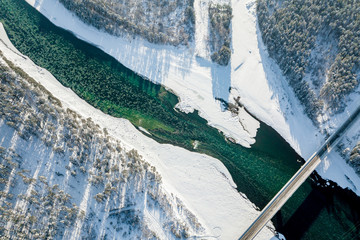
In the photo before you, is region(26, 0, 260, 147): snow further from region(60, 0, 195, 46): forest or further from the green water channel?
the green water channel

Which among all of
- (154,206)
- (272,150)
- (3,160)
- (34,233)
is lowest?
(34,233)

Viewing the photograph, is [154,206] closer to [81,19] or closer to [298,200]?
[298,200]

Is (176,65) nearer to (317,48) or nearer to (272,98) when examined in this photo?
(272,98)

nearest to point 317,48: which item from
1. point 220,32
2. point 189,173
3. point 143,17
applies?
point 220,32

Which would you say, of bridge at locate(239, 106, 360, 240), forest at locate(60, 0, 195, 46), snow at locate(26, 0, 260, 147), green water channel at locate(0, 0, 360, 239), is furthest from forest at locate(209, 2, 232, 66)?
bridge at locate(239, 106, 360, 240)

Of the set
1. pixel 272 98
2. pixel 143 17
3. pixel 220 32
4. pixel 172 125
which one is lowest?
pixel 172 125

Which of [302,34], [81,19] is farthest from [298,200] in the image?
[81,19]
